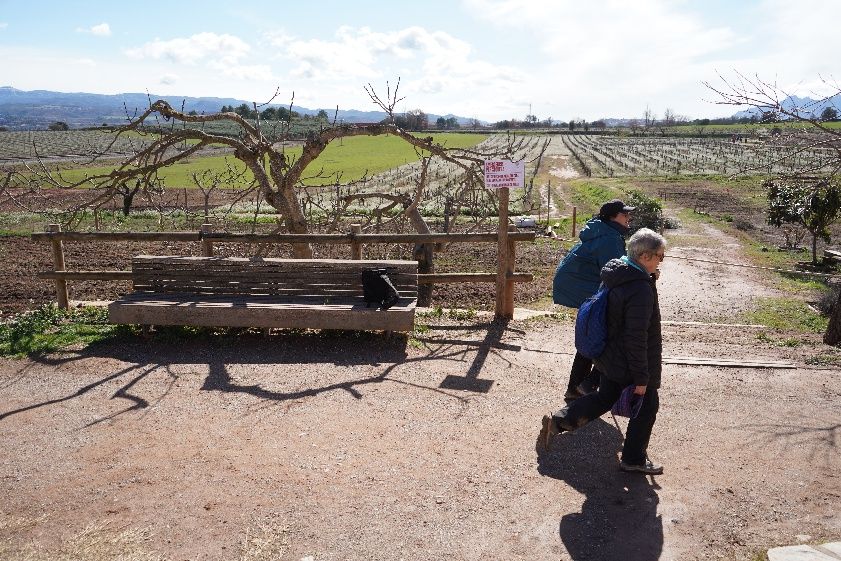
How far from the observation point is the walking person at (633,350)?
404cm

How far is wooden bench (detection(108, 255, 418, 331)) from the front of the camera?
689cm

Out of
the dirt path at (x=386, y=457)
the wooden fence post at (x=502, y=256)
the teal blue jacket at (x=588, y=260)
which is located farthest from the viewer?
the wooden fence post at (x=502, y=256)

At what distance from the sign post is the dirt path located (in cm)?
105

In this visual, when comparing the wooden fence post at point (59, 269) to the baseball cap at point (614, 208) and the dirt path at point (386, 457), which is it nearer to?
the dirt path at point (386, 457)

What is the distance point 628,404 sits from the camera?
427 cm

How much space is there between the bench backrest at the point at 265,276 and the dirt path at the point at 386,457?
659 millimetres

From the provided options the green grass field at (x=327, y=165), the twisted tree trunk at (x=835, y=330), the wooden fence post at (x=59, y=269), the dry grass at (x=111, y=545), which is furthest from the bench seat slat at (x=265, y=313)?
the green grass field at (x=327, y=165)

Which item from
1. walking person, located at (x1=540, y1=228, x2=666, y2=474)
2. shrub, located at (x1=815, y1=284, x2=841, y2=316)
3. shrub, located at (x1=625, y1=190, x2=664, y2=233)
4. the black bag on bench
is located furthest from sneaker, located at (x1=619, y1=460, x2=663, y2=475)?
shrub, located at (x1=625, y1=190, x2=664, y2=233)

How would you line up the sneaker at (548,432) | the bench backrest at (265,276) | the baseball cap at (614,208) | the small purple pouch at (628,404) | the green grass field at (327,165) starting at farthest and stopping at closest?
the green grass field at (327,165), the bench backrest at (265,276), the baseball cap at (614,208), the sneaker at (548,432), the small purple pouch at (628,404)

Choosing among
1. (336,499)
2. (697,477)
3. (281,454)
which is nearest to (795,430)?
(697,477)

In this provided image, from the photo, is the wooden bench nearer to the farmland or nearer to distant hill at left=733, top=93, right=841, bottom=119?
distant hill at left=733, top=93, right=841, bottom=119

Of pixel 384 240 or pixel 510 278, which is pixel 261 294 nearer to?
pixel 384 240

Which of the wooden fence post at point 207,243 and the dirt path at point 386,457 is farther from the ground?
the wooden fence post at point 207,243

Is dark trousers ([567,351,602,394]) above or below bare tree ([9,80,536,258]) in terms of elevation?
below
